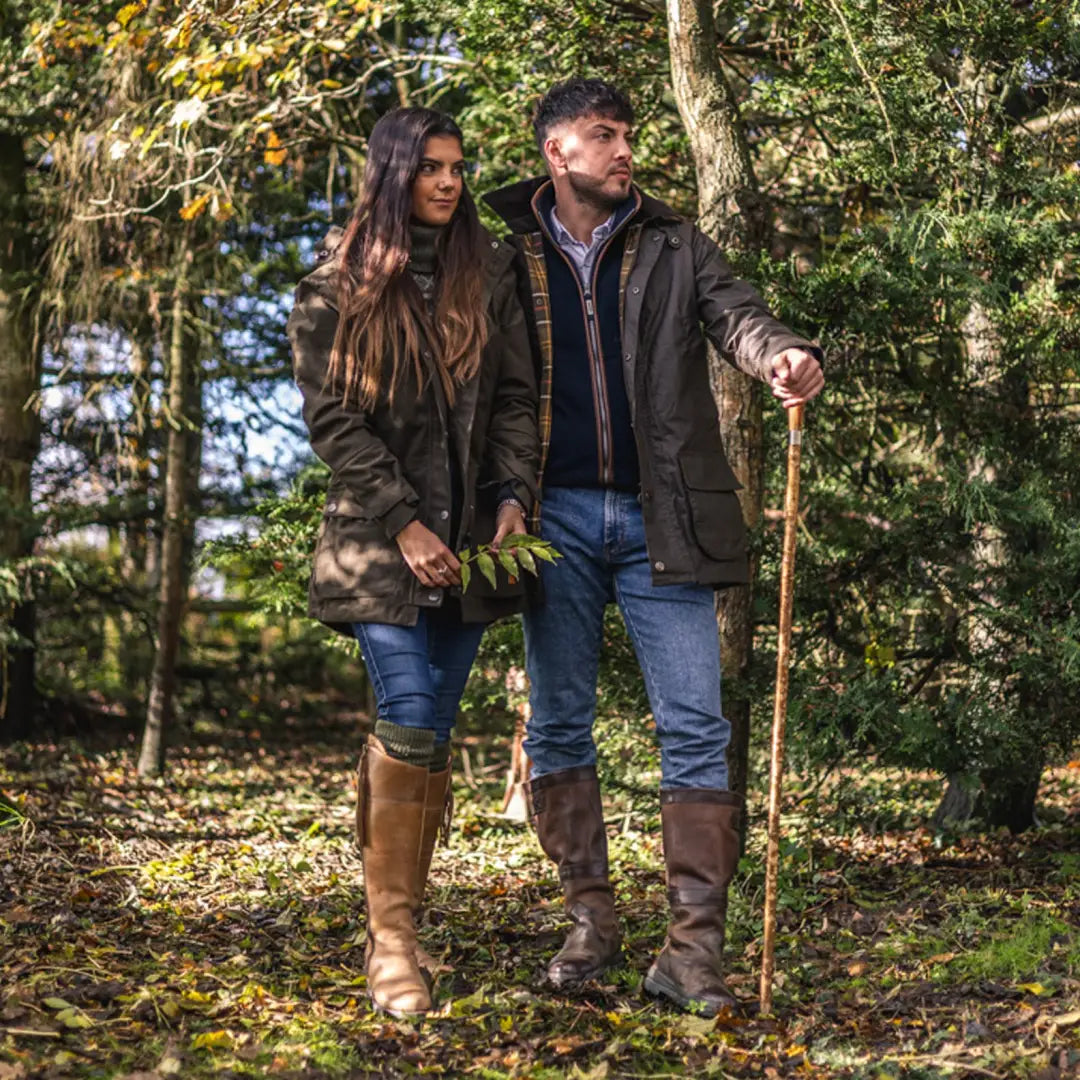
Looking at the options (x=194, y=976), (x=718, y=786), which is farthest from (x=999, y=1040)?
(x=194, y=976)

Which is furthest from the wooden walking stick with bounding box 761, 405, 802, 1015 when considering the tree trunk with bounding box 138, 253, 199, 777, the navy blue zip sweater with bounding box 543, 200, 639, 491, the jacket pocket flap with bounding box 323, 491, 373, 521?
the tree trunk with bounding box 138, 253, 199, 777

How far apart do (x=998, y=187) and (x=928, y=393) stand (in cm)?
72

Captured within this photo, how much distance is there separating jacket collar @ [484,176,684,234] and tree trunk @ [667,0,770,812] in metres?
0.86

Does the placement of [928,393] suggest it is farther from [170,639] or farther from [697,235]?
[170,639]

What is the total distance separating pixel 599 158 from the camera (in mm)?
3566

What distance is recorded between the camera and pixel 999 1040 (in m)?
2.99

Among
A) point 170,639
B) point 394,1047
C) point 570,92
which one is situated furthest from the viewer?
point 170,639

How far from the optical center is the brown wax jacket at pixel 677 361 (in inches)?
134

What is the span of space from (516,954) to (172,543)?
5050 mm

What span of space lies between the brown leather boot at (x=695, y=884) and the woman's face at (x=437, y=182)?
158cm

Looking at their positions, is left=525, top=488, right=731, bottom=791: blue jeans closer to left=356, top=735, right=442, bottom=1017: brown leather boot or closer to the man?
the man

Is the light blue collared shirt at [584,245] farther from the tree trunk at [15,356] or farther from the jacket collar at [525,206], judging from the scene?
the tree trunk at [15,356]

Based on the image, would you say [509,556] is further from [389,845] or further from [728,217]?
[728,217]

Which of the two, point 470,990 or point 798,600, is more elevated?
point 798,600
